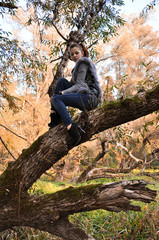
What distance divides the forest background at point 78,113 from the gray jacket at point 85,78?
0.17m

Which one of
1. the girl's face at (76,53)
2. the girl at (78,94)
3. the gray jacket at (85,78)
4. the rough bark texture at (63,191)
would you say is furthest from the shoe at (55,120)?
the girl's face at (76,53)

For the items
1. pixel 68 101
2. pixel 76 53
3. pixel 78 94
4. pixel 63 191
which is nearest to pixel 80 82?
pixel 78 94

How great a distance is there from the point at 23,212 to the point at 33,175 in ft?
1.48

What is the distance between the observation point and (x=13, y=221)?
2.24m

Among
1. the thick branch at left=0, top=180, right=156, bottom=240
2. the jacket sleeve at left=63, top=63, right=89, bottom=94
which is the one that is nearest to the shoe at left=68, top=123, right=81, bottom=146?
the jacket sleeve at left=63, top=63, right=89, bottom=94

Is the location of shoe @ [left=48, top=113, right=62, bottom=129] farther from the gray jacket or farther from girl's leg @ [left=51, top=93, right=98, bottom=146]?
the gray jacket

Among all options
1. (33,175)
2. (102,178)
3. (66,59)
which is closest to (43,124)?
(102,178)

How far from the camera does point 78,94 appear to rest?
229 cm

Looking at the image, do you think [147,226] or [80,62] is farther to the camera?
[147,226]

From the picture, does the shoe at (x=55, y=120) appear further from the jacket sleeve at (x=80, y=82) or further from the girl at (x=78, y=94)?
the jacket sleeve at (x=80, y=82)

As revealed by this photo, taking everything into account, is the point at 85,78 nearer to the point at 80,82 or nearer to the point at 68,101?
the point at 80,82

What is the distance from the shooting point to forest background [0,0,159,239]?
2990mm

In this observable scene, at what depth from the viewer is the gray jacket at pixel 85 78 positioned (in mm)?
2261

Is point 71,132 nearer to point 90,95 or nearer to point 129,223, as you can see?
point 90,95
